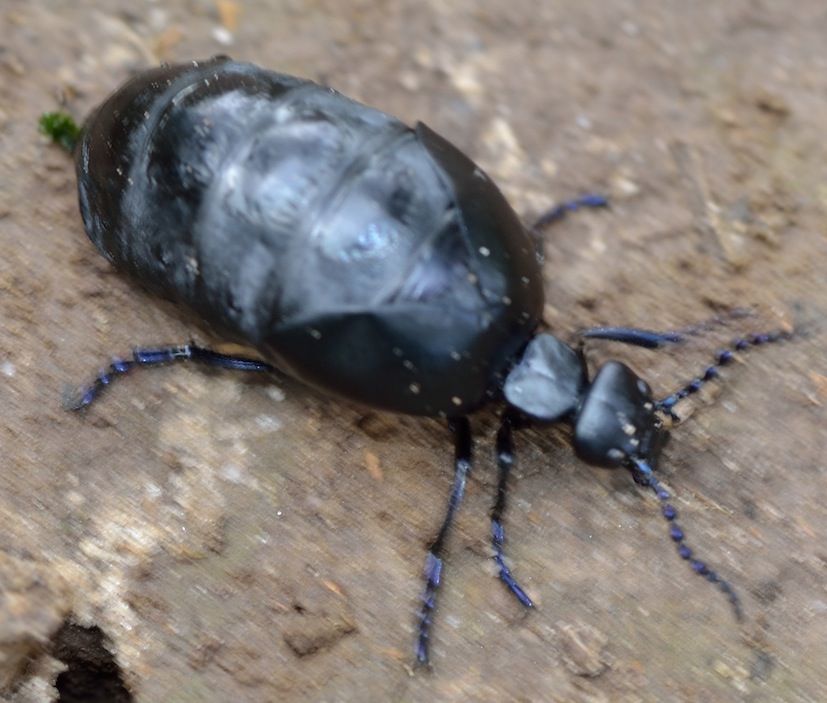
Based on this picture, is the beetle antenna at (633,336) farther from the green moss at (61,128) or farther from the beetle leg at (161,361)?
the green moss at (61,128)

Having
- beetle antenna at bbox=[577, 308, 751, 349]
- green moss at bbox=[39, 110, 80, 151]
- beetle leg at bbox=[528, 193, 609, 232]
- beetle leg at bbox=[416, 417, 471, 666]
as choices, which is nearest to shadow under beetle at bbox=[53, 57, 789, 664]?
beetle leg at bbox=[416, 417, 471, 666]

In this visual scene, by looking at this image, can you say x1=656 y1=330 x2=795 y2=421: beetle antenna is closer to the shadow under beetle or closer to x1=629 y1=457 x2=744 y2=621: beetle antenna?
the shadow under beetle

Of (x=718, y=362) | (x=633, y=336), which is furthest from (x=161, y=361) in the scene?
(x=718, y=362)

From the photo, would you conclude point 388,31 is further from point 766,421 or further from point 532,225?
point 766,421

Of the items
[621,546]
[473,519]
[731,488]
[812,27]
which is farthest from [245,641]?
[812,27]

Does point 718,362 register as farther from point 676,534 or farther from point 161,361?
point 161,361

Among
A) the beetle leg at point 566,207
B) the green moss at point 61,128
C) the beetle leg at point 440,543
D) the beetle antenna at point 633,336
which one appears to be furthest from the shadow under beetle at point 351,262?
the beetle leg at point 566,207

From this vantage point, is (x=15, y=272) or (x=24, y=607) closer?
(x=24, y=607)
